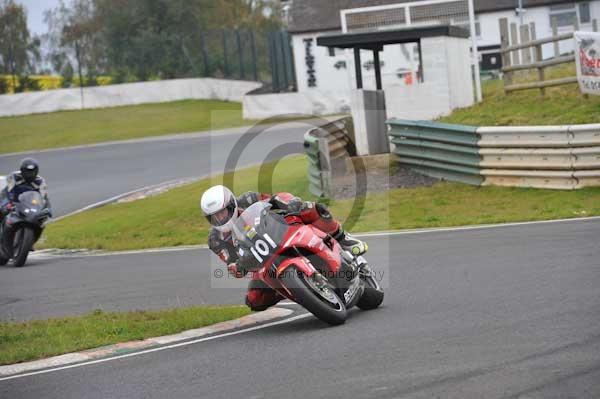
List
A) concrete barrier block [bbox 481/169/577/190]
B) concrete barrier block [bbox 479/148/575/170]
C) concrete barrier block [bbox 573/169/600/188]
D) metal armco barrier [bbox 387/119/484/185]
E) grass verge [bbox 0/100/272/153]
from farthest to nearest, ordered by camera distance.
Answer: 1. grass verge [bbox 0/100/272/153]
2. metal armco barrier [bbox 387/119/484/185]
3. concrete barrier block [bbox 481/169/577/190]
4. concrete barrier block [bbox 479/148/575/170]
5. concrete barrier block [bbox 573/169/600/188]

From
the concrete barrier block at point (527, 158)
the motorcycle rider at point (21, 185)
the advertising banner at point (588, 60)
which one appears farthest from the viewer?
the advertising banner at point (588, 60)

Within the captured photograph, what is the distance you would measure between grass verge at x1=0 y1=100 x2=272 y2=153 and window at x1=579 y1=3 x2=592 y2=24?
1902cm

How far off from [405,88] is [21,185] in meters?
8.68

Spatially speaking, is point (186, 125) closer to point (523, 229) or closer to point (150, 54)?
point (150, 54)

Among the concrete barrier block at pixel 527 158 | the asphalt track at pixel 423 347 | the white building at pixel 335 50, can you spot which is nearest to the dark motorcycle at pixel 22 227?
the asphalt track at pixel 423 347

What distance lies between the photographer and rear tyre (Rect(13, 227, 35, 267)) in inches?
653

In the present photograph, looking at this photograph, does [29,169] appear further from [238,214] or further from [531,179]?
[238,214]

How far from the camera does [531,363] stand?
20.9 feet

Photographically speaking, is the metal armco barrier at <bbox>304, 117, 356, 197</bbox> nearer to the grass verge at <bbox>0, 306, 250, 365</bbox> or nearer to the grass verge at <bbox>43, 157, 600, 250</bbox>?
the grass verge at <bbox>43, 157, 600, 250</bbox>

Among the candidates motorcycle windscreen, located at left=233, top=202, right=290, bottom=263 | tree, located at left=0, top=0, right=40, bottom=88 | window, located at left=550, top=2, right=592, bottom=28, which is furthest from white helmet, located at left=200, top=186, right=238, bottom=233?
tree, located at left=0, top=0, right=40, bottom=88

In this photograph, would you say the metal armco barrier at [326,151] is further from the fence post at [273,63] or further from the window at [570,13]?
the window at [570,13]

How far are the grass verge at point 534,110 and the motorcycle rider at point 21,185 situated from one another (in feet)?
27.4

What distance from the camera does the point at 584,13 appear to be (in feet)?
176

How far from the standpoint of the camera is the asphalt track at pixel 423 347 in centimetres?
619
